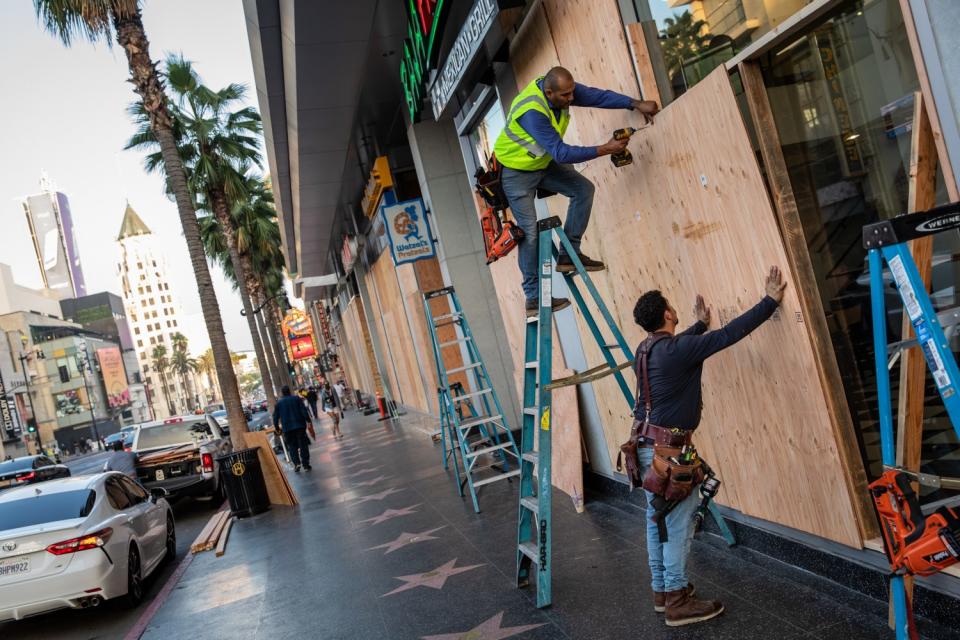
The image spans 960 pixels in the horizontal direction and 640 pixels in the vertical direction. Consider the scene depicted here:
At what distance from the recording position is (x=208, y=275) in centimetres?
1755

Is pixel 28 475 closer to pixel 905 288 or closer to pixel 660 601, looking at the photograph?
pixel 660 601

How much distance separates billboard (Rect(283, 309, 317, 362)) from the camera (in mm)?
51875

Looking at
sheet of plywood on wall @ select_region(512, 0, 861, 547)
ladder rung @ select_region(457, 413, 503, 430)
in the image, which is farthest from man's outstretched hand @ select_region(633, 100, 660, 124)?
ladder rung @ select_region(457, 413, 503, 430)

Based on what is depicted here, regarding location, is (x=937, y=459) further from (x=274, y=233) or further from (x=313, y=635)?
(x=274, y=233)

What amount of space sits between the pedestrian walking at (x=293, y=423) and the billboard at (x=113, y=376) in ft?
419

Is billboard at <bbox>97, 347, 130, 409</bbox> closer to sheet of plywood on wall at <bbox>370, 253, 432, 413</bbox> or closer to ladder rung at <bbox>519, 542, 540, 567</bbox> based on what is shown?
sheet of plywood on wall at <bbox>370, 253, 432, 413</bbox>

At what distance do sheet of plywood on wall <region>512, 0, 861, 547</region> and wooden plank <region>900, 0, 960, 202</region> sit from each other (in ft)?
3.59

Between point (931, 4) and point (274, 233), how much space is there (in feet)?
137

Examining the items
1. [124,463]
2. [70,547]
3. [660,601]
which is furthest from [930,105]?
[124,463]

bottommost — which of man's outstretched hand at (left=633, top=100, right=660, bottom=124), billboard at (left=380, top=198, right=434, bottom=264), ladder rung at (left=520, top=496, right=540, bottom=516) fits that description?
ladder rung at (left=520, top=496, right=540, bottom=516)

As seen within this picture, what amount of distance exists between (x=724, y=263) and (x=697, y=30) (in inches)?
60.9

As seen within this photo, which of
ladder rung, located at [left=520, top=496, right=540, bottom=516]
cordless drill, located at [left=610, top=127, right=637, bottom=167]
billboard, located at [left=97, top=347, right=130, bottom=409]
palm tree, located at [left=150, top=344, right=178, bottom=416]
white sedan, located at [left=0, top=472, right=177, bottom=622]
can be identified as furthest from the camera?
palm tree, located at [left=150, top=344, right=178, bottom=416]

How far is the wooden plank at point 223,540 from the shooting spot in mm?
10562

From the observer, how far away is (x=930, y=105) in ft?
11.1
